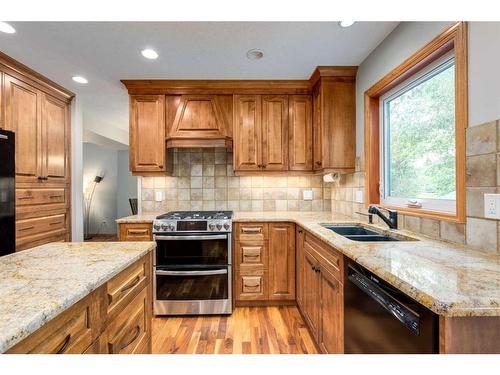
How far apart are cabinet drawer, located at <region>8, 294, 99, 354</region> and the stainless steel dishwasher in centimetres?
105

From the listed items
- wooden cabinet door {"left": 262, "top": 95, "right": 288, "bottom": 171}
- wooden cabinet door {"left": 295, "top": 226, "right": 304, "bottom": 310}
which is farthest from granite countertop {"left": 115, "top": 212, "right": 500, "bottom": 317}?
wooden cabinet door {"left": 262, "top": 95, "right": 288, "bottom": 171}

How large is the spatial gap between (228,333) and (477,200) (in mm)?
1909

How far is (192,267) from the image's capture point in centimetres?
223

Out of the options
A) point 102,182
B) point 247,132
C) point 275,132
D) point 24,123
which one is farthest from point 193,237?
point 102,182

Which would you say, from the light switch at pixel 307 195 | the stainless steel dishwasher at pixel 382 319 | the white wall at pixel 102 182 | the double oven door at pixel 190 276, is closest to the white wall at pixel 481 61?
the stainless steel dishwasher at pixel 382 319

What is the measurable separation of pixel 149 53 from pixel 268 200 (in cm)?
192

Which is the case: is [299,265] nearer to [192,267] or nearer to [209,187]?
[192,267]

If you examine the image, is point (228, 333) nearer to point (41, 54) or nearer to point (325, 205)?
point (325, 205)

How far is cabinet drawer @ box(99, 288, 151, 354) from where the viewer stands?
3.02ft

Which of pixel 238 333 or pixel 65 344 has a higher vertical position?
pixel 65 344

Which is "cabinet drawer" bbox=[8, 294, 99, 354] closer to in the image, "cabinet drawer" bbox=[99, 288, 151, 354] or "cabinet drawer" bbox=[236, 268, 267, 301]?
"cabinet drawer" bbox=[99, 288, 151, 354]

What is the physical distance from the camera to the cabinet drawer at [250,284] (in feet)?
7.86

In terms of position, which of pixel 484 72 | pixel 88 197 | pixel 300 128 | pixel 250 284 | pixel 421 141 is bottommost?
pixel 250 284

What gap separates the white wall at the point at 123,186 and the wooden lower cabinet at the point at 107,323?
5.53 m
